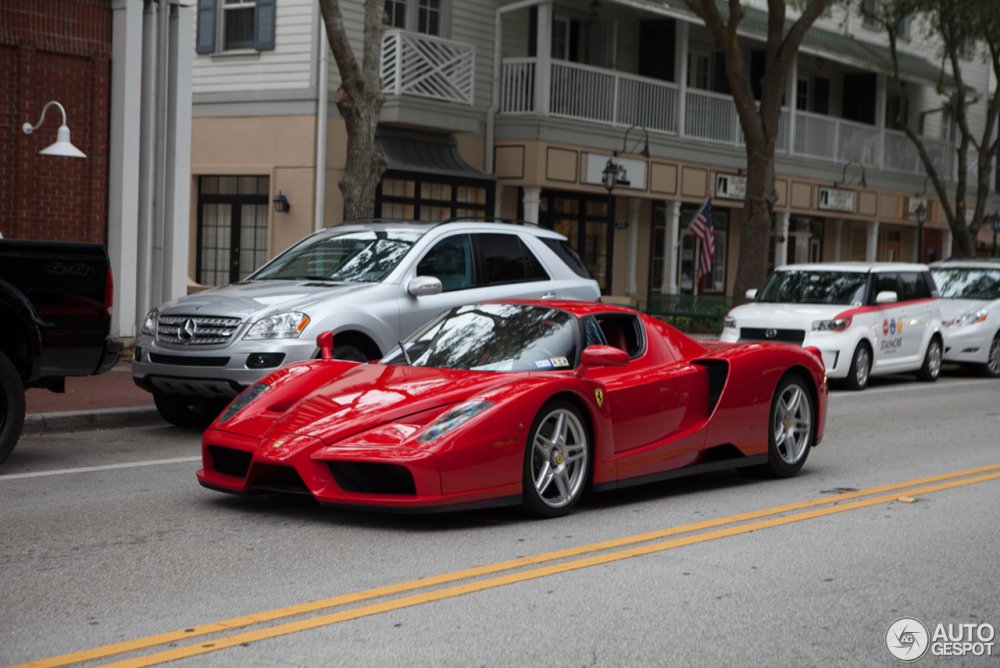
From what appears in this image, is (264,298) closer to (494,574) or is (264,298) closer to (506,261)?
(506,261)

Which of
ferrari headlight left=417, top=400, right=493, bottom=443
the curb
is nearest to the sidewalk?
the curb

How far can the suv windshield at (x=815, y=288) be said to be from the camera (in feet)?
59.4

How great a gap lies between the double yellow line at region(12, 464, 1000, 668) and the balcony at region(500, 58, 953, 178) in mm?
19497

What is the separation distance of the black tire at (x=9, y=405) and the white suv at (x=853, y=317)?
411 inches

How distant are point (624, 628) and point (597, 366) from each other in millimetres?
2859

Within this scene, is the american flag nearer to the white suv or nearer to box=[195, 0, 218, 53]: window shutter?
the white suv

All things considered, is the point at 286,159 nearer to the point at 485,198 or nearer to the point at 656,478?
the point at 485,198

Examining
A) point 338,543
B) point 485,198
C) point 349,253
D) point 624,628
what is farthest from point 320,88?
Result: point 624,628

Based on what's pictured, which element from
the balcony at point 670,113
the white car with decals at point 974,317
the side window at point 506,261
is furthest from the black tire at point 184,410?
the balcony at point 670,113

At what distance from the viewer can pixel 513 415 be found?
743cm

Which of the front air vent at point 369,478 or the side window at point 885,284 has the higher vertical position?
the side window at point 885,284

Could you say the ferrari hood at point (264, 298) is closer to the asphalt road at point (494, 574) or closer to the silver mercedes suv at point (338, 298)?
the silver mercedes suv at point (338, 298)

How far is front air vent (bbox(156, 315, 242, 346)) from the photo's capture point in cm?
1128

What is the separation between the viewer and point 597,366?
8.24 metres
